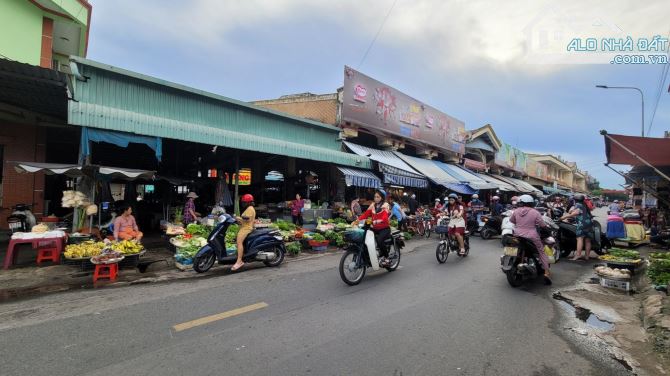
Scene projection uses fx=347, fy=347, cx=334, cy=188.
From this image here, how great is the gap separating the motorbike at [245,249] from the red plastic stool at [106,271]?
58.7 inches

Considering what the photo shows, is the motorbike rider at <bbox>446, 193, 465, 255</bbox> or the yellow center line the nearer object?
the yellow center line

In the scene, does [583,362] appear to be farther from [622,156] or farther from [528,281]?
[622,156]

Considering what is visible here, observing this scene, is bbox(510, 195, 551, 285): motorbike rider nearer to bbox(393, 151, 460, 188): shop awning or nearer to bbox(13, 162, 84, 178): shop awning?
bbox(13, 162, 84, 178): shop awning

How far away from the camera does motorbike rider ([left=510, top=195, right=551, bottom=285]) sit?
22.4 ft

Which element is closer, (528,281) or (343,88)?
(528,281)

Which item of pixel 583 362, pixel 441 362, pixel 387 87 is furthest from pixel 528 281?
pixel 387 87

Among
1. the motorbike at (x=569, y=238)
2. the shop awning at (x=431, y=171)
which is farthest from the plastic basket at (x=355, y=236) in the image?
the shop awning at (x=431, y=171)

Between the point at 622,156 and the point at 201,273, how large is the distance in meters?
12.5

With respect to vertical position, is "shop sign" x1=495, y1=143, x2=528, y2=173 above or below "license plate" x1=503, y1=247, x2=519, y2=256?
above

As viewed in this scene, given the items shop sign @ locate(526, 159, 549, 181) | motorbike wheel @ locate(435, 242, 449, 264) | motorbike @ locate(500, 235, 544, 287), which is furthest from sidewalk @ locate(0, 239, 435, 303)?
shop sign @ locate(526, 159, 549, 181)

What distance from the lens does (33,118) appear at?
477 inches

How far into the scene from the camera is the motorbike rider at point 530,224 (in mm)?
6836

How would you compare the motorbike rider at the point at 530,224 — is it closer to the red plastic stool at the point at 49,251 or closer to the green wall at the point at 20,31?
the red plastic stool at the point at 49,251

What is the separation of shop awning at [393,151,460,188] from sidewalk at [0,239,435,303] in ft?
45.4
